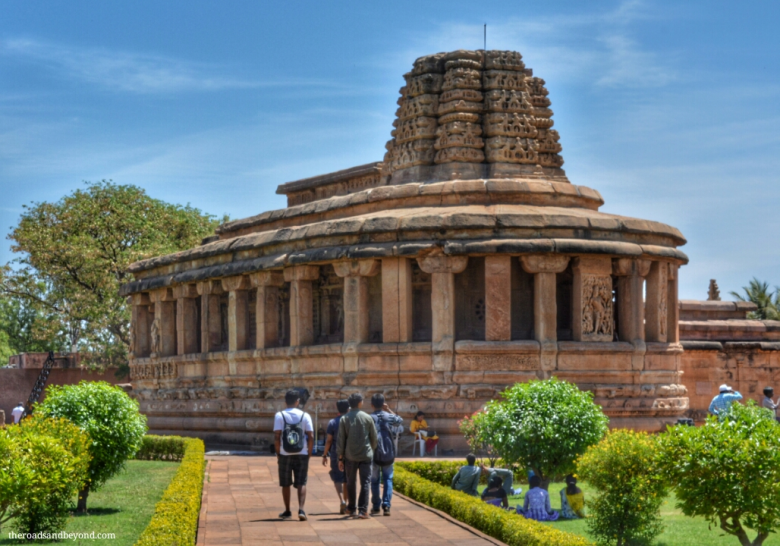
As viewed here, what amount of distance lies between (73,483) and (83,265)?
30806 millimetres

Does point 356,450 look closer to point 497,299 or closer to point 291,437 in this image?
point 291,437

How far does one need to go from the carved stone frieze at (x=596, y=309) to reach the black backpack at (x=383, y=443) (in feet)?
30.5

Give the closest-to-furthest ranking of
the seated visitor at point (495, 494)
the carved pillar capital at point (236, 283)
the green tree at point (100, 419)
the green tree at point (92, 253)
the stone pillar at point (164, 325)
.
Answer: the seated visitor at point (495, 494) < the green tree at point (100, 419) < the carved pillar capital at point (236, 283) < the stone pillar at point (164, 325) < the green tree at point (92, 253)

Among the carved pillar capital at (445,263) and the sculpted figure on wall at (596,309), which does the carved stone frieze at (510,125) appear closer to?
the carved pillar capital at (445,263)

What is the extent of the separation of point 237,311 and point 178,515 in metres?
16.1

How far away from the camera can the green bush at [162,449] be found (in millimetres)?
23250

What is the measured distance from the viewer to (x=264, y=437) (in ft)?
83.9

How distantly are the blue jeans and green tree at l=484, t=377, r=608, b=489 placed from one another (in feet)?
7.68

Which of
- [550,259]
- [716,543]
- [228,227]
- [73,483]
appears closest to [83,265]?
[228,227]

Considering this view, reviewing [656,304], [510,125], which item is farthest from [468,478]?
[510,125]

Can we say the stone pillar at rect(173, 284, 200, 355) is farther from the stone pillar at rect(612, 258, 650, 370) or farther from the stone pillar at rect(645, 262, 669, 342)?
the stone pillar at rect(645, 262, 669, 342)

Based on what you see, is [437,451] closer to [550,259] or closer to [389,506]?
[550,259]

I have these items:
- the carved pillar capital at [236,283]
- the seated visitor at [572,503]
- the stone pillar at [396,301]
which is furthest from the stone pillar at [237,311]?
the seated visitor at [572,503]

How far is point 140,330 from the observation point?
33.6 m
